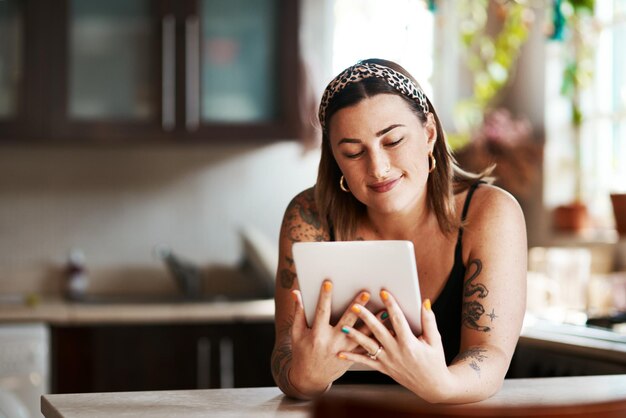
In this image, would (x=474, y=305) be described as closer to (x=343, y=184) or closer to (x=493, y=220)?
(x=493, y=220)

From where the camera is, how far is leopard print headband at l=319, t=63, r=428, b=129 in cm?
188

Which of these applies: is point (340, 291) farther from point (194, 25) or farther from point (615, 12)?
point (615, 12)

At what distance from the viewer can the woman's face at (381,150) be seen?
184 centimetres

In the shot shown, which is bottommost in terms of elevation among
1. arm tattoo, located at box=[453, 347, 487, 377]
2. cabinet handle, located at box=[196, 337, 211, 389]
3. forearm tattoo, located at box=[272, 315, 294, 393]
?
cabinet handle, located at box=[196, 337, 211, 389]

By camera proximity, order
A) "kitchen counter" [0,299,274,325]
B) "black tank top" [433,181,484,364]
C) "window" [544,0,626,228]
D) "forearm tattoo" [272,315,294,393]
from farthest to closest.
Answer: "window" [544,0,626,228]
"kitchen counter" [0,299,274,325]
"black tank top" [433,181,484,364]
"forearm tattoo" [272,315,294,393]

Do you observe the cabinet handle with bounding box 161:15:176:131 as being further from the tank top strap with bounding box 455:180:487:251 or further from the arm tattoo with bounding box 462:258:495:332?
the arm tattoo with bounding box 462:258:495:332

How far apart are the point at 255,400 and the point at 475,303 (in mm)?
454

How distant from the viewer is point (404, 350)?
1.52 metres

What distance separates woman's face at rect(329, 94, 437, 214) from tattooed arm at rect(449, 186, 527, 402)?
0.53 ft

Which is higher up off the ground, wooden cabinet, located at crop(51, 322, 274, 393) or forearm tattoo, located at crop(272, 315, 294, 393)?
forearm tattoo, located at crop(272, 315, 294, 393)

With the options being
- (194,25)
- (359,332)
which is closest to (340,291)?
(359,332)

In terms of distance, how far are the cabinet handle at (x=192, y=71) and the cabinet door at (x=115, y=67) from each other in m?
0.07

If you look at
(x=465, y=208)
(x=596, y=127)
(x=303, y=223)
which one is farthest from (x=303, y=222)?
(x=596, y=127)

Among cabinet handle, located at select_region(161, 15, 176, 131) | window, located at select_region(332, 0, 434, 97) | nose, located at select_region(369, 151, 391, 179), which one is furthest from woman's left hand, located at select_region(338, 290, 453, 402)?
window, located at select_region(332, 0, 434, 97)
